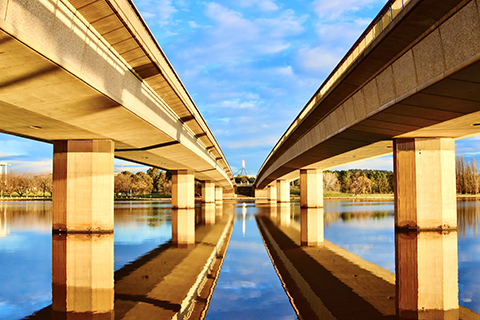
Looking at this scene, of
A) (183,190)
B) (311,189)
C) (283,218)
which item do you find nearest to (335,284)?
(283,218)

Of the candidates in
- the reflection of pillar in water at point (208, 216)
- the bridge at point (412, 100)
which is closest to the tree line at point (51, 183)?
the reflection of pillar in water at point (208, 216)

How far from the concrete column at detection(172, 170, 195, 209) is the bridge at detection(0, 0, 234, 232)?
15.9m

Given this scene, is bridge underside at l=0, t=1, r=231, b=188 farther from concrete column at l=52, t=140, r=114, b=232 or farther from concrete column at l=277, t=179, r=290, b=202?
concrete column at l=277, t=179, r=290, b=202

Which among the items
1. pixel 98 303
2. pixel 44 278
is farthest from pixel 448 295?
pixel 44 278

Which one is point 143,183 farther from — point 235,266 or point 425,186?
point 235,266

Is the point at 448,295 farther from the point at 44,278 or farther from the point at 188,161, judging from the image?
the point at 188,161

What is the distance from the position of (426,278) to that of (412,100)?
17.5ft

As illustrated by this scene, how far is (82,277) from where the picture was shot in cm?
972

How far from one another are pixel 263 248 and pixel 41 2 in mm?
10557

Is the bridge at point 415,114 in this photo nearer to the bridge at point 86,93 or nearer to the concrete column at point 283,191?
the bridge at point 86,93

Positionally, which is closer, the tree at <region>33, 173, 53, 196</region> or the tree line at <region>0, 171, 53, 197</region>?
the tree line at <region>0, 171, 53, 197</region>

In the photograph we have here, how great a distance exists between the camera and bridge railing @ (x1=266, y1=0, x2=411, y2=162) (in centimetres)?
1075

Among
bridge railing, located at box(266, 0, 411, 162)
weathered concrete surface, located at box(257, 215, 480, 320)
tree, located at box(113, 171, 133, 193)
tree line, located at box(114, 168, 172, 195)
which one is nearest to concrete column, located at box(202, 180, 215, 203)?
bridge railing, located at box(266, 0, 411, 162)

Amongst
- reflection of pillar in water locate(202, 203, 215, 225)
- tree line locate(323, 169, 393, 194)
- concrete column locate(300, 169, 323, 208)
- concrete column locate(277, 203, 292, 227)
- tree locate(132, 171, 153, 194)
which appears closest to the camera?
concrete column locate(277, 203, 292, 227)
